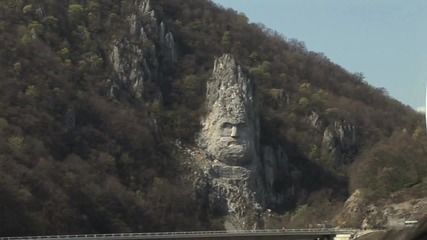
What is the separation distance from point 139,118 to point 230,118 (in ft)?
53.3

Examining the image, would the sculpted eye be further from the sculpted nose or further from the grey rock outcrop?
the sculpted nose

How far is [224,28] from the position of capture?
18562 centimetres

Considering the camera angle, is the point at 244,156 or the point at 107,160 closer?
the point at 107,160

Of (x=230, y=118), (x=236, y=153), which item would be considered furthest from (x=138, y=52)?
(x=236, y=153)

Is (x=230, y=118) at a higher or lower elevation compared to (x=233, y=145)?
higher

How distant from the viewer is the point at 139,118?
14025 centimetres

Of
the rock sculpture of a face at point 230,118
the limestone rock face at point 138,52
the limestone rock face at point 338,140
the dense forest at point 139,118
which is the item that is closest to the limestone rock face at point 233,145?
the rock sculpture of a face at point 230,118

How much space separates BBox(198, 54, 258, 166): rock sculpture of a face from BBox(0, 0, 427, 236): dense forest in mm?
4835

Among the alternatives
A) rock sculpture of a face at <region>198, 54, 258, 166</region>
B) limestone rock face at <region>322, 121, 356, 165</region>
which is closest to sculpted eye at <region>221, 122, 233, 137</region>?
rock sculpture of a face at <region>198, 54, 258, 166</region>

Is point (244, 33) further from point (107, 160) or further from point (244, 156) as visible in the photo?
point (107, 160)

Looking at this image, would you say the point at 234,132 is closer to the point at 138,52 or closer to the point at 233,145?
the point at 233,145

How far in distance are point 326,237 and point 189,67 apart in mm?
76152

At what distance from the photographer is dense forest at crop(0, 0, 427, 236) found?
100625 mm

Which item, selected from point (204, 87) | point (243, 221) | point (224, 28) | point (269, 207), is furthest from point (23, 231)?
point (224, 28)
